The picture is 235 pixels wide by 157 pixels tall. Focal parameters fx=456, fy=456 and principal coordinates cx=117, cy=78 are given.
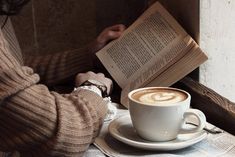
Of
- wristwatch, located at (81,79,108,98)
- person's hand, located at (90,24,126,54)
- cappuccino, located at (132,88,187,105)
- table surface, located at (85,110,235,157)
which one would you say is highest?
person's hand, located at (90,24,126,54)

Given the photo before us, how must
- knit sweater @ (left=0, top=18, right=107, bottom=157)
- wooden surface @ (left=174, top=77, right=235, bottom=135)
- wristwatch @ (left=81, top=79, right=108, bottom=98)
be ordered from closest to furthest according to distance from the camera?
knit sweater @ (left=0, top=18, right=107, bottom=157) < wooden surface @ (left=174, top=77, right=235, bottom=135) < wristwatch @ (left=81, top=79, right=108, bottom=98)

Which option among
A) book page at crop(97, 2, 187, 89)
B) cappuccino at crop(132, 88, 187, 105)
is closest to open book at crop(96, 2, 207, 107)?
book page at crop(97, 2, 187, 89)

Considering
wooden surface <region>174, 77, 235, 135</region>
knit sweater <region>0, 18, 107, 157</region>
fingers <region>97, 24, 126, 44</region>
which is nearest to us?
knit sweater <region>0, 18, 107, 157</region>

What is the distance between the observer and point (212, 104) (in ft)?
2.87

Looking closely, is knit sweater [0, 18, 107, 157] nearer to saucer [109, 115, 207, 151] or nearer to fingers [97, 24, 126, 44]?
saucer [109, 115, 207, 151]

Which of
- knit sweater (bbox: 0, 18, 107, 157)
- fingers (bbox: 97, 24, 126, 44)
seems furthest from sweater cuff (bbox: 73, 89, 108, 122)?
fingers (bbox: 97, 24, 126, 44)

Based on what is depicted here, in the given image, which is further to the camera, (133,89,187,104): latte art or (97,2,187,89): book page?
(97,2,187,89): book page

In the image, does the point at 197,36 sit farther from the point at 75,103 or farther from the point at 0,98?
the point at 0,98

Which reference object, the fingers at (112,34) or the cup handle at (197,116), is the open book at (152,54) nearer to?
the fingers at (112,34)

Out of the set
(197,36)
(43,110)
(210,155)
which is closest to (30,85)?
(43,110)

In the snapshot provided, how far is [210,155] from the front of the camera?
0.74 metres

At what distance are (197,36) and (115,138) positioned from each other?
0.33 metres

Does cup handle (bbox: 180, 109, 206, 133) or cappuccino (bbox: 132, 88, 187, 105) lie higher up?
cappuccino (bbox: 132, 88, 187, 105)

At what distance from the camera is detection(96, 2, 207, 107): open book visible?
0.93 meters
